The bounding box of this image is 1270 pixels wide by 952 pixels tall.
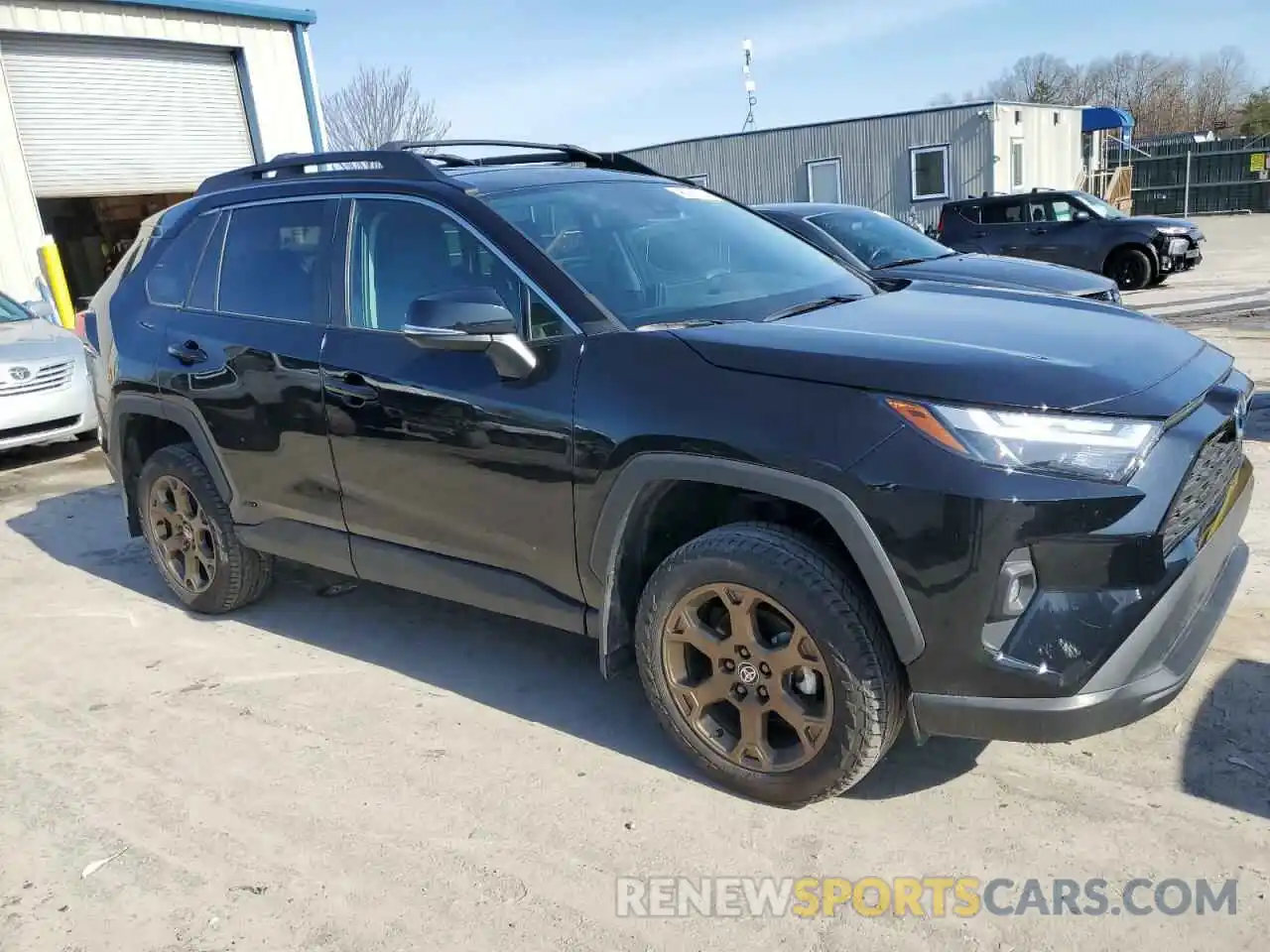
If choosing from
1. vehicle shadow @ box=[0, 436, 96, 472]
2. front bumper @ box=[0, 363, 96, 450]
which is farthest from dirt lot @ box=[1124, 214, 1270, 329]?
vehicle shadow @ box=[0, 436, 96, 472]

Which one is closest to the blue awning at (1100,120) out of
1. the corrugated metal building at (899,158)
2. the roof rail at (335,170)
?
the corrugated metal building at (899,158)

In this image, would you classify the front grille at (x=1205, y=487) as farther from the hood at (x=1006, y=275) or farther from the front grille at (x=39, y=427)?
the front grille at (x=39, y=427)

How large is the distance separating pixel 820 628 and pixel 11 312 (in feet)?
30.5

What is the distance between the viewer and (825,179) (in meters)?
27.4

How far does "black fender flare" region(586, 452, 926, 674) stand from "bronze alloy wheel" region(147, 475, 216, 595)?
2.24 metres

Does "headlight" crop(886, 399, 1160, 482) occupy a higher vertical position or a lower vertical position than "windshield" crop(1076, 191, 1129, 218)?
higher

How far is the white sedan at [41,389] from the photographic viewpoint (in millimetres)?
7918

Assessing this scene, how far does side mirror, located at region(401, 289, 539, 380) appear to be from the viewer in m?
2.96

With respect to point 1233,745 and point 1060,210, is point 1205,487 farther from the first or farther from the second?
point 1060,210

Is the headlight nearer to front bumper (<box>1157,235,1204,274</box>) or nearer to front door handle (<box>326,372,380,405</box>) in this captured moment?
front door handle (<box>326,372,380,405</box>)

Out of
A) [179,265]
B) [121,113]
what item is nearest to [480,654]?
[179,265]

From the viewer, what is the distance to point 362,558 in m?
3.77

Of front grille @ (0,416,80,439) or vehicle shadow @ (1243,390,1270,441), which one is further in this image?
front grille @ (0,416,80,439)

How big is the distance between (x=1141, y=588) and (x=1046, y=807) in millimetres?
786
